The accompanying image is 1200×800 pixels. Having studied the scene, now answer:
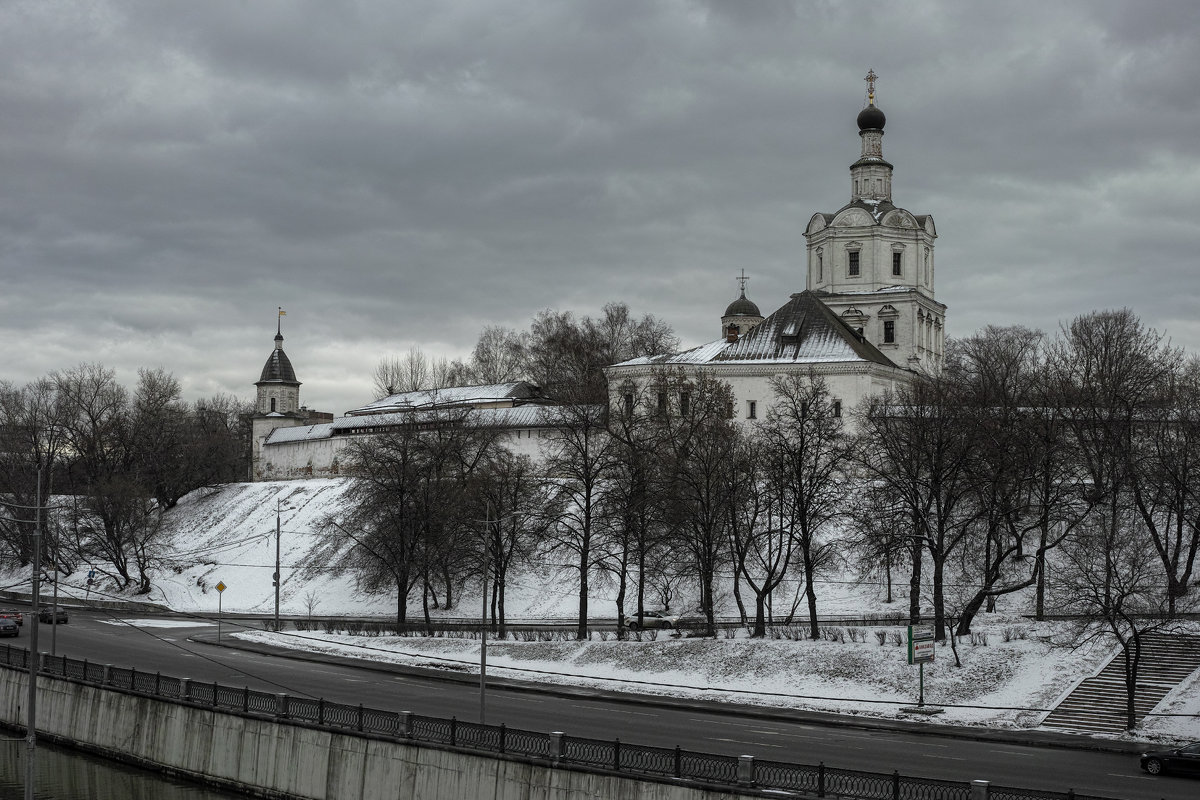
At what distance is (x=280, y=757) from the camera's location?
3008 centimetres

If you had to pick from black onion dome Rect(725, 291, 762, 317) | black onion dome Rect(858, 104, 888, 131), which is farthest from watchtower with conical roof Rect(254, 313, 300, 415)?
black onion dome Rect(858, 104, 888, 131)

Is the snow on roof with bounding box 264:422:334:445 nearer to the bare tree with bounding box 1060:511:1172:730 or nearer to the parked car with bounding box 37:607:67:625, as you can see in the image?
the parked car with bounding box 37:607:67:625

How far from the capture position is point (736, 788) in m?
22.5

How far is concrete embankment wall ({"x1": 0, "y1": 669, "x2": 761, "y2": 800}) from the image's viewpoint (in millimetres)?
25000

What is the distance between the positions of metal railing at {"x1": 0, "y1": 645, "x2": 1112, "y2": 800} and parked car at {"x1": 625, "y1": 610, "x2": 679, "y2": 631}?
22.8 meters

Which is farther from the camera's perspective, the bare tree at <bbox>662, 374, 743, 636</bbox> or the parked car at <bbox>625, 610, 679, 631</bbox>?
the parked car at <bbox>625, 610, 679, 631</bbox>

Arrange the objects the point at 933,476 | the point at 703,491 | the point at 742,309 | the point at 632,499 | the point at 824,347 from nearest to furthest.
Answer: the point at 933,476 → the point at 632,499 → the point at 703,491 → the point at 824,347 → the point at 742,309

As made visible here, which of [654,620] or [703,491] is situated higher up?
[703,491]

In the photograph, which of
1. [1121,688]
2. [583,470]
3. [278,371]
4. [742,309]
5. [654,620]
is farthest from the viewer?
[278,371]

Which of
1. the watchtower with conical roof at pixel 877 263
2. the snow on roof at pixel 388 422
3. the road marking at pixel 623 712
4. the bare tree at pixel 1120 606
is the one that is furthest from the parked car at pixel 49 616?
the watchtower with conical roof at pixel 877 263

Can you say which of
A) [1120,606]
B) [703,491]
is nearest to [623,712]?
[1120,606]

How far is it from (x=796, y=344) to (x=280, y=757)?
198ft

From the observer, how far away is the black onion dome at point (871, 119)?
95.7 m

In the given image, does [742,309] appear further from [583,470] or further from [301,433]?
[583,470]
